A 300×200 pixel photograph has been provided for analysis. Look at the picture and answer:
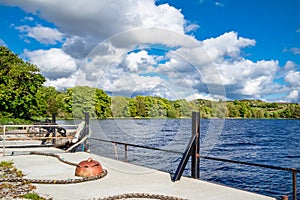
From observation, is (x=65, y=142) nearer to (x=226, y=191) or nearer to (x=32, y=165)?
(x=32, y=165)

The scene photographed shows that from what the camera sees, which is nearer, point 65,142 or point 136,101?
point 136,101

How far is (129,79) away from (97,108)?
4.38 m

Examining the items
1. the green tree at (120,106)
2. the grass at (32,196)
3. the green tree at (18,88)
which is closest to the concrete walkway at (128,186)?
the grass at (32,196)

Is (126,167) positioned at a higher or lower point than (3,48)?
lower

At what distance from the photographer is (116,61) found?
9.23m

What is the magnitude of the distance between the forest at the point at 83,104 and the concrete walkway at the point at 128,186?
1709 millimetres

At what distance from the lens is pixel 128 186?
6445 millimetres

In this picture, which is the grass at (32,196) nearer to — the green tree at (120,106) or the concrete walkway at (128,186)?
the concrete walkway at (128,186)

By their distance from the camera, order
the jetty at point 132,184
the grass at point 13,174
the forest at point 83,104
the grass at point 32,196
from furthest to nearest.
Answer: the forest at point 83,104
the jetty at point 132,184
the grass at point 13,174
the grass at point 32,196

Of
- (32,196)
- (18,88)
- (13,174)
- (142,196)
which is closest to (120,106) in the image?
(13,174)

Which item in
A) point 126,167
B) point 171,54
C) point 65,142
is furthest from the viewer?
point 65,142

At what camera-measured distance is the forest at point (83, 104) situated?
8.92m

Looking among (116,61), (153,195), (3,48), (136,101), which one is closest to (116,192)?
(153,195)

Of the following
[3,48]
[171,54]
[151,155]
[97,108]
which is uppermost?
[3,48]
